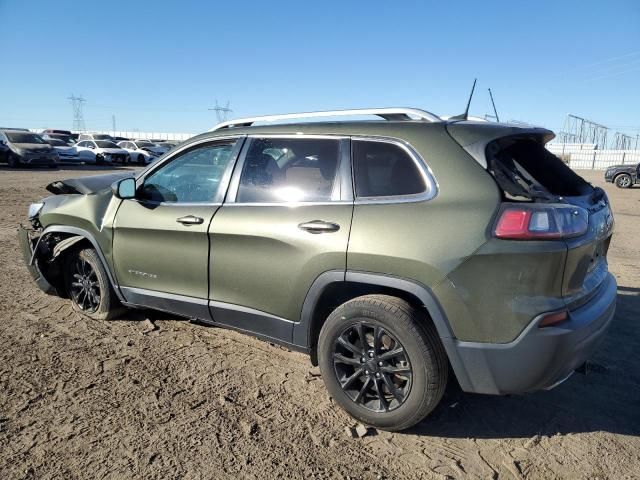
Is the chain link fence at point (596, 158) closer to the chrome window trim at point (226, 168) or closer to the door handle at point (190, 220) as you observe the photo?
the chrome window trim at point (226, 168)

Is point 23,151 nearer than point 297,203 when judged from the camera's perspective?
No

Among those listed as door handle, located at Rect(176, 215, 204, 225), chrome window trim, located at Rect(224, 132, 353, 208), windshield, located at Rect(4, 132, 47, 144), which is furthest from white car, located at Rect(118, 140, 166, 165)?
chrome window trim, located at Rect(224, 132, 353, 208)

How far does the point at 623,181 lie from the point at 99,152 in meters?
27.3

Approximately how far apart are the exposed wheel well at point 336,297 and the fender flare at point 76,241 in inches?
76.8

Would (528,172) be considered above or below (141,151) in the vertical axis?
above

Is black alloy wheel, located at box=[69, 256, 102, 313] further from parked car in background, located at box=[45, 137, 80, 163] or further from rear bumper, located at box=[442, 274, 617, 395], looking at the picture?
parked car in background, located at box=[45, 137, 80, 163]

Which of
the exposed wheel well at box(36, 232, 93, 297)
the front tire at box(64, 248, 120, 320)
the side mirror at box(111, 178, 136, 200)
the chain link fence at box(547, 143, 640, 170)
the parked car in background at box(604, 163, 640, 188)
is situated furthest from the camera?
the chain link fence at box(547, 143, 640, 170)

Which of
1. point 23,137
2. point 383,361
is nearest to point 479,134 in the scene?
point 383,361

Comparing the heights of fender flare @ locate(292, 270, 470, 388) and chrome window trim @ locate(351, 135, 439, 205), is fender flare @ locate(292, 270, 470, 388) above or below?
below

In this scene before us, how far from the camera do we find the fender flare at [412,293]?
259 centimetres

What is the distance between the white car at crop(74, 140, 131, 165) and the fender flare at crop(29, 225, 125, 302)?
26634 millimetres

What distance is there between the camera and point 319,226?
295 cm

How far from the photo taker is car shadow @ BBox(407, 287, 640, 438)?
295cm

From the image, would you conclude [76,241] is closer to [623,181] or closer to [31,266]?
[31,266]
